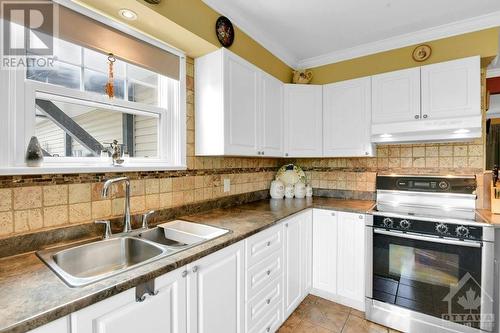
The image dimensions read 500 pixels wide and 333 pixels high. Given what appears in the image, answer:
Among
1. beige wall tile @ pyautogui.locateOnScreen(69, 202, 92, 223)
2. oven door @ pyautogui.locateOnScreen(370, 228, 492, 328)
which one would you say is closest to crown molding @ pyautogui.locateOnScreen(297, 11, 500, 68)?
oven door @ pyautogui.locateOnScreen(370, 228, 492, 328)

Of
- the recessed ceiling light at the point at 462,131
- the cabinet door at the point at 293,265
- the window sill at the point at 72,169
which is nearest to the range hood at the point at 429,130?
the recessed ceiling light at the point at 462,131

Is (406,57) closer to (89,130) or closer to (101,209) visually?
(89,130)

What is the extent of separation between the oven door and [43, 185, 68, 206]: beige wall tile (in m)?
2.17

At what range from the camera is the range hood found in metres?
1.89

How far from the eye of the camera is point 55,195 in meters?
1.23

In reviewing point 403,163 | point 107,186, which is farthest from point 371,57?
point 107,186

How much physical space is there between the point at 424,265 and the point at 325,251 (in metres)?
0.76

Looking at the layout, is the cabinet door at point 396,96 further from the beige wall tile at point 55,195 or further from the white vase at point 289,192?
the beige wall tile at point 55,195

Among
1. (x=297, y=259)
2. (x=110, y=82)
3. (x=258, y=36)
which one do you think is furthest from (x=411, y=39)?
(x=110, y=82)

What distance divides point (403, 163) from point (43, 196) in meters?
2.88

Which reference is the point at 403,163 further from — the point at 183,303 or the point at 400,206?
the point at 183,303

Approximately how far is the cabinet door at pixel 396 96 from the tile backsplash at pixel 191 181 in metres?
0.41

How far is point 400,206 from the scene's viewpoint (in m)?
2.22

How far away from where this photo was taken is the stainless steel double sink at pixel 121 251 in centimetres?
110
